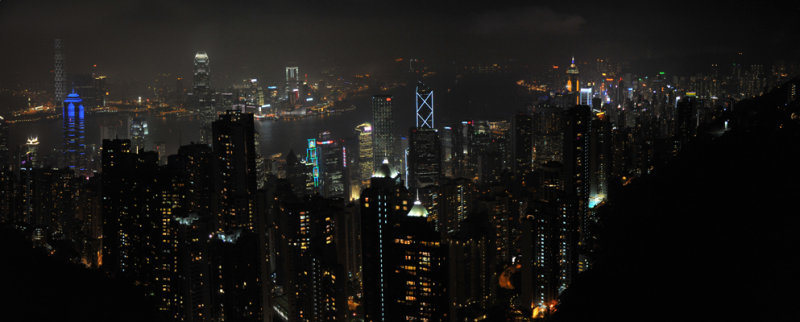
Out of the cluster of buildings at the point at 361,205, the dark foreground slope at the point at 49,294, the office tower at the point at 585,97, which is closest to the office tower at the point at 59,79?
the cluster of buildings at the point at 361,205

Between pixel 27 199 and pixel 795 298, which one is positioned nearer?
pixel 795 298

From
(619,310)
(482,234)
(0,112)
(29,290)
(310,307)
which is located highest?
(0,112)

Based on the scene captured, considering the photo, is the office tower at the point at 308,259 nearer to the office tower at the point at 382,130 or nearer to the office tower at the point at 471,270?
the office tower at the point at 471,270

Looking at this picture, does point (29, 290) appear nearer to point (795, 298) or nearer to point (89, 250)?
point (795, 298)

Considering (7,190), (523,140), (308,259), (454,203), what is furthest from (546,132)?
(7,190)

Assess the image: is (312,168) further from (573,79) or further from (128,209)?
(573,79)

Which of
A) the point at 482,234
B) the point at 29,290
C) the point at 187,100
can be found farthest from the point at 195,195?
the point at 29,290
